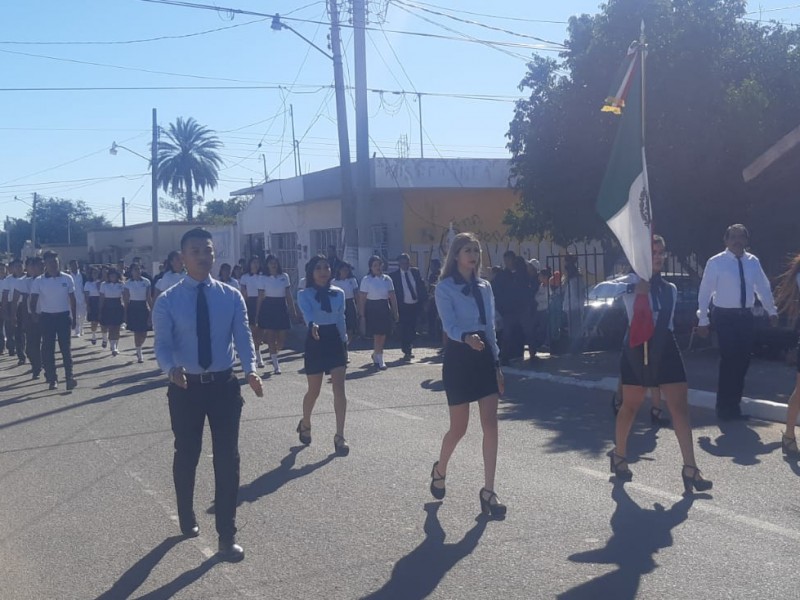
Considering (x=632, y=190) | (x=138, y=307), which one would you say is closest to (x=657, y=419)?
(x=632, y=190)

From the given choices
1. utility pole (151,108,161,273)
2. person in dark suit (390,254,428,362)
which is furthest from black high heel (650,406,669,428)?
utility pole (151,108,161,273)

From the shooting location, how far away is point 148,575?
596 cm

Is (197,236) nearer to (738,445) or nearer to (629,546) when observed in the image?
(629,546)

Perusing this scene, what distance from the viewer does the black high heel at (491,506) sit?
22.5ft

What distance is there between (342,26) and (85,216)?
10020cm

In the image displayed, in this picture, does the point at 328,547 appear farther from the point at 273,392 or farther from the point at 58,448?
the point at 273,392

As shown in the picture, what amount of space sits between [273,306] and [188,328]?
10.5 m

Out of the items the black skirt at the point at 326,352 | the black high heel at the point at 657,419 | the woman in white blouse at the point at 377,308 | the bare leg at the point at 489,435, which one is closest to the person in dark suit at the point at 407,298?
the woman in white blouse at the point at 377,308

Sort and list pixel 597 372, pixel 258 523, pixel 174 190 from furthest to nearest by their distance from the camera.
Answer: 1. pixel 174 190
2. pixel 597 372
3. pixel 258 523

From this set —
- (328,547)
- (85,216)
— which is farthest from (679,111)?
(85,216)

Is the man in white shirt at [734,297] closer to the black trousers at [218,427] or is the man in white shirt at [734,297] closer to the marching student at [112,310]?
the black trousers at [218,427]

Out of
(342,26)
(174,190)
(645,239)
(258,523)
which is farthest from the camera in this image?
(174,190)

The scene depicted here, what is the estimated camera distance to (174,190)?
60625 millimetres

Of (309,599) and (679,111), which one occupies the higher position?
(679,111)
